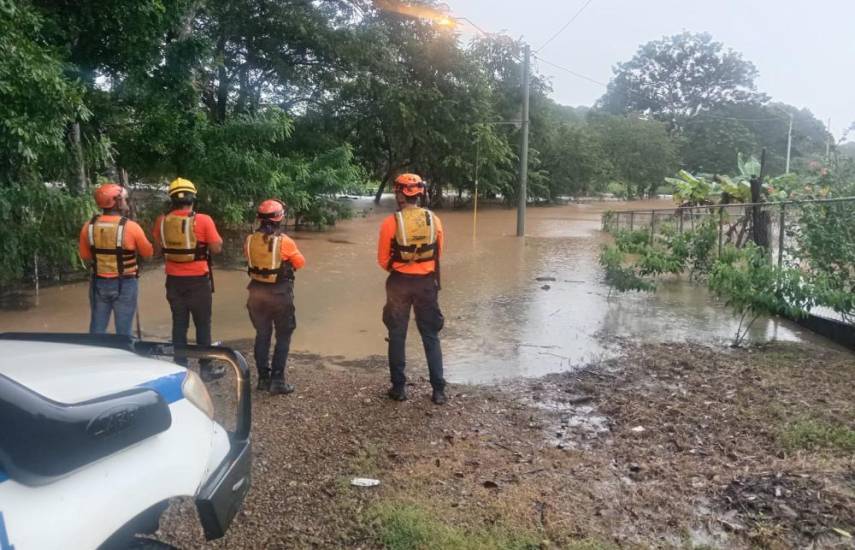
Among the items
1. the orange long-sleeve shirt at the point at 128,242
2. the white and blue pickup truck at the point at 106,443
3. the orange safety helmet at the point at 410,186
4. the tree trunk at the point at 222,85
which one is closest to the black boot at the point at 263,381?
the orange long-sleeve shirt at the point at 128,242

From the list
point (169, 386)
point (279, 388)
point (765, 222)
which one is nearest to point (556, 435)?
point (279, 388)

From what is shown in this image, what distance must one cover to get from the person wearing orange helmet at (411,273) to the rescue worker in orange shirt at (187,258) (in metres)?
1.54

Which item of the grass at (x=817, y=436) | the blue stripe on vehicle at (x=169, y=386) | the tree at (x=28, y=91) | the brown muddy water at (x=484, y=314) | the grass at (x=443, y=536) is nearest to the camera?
the blue stripe on vehicle at (x=169, y=386)

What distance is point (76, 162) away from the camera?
9.65 meters

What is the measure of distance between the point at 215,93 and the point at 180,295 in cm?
1509

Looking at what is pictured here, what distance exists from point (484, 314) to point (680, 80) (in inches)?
2728

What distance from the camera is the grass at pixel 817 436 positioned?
4074mm

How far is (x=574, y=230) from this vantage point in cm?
2517

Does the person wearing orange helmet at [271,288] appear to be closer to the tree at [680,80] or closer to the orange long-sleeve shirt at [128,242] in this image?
the orange long-sleeve shirt at [128,242]

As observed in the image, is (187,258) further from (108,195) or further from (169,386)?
(169,386)

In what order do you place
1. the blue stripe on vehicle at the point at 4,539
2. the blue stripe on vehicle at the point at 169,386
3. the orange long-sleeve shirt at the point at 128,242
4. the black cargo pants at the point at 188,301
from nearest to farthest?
the blue stripe on vehicle at the point at 4,539 < the blue stripe on vehicle at the point at 169,386 < the orange long-sleeve shirt at the point at 128,242 < the black cargo pants at the point at 188,301

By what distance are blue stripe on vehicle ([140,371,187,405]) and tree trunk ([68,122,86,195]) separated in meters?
8.61

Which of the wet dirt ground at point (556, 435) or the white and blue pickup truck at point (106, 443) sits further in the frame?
the wet dirt ground at point (556, 435)

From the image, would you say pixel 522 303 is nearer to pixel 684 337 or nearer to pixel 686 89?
pixel 684 337
